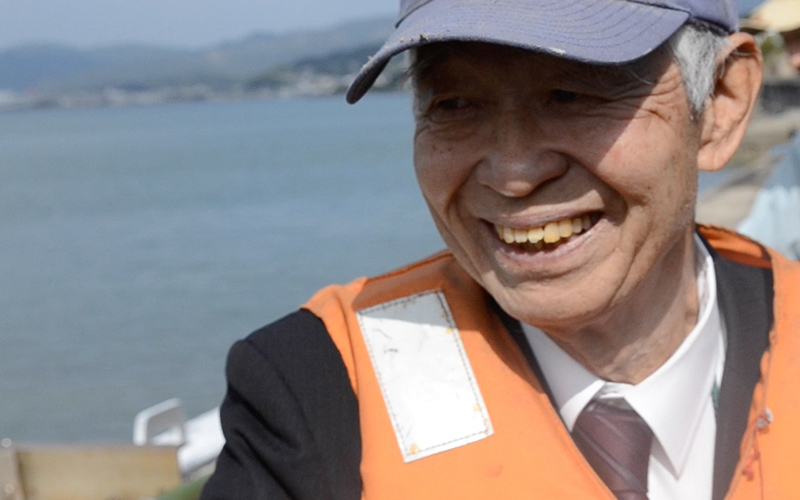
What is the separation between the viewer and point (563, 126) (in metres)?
1.59

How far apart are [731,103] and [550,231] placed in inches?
17.2

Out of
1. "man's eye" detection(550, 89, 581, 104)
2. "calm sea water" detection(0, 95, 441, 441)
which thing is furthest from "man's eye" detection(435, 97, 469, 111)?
"calm sea water" detection(0, 95, 441, 441)

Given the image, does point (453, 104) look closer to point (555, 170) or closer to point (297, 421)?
point (555, 170)

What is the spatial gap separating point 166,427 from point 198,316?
12180 mm

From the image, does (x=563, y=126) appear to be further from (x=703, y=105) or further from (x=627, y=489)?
(x=627, y=489)

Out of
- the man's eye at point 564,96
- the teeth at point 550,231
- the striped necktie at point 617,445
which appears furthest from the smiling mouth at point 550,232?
the striped necktie at point 617,445

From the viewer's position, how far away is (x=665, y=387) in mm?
1839

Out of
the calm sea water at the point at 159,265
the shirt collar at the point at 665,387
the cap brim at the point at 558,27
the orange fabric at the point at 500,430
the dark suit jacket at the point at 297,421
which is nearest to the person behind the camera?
the cap brim at the point at 558,27

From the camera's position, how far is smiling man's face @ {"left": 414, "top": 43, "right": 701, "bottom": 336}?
1.59 m

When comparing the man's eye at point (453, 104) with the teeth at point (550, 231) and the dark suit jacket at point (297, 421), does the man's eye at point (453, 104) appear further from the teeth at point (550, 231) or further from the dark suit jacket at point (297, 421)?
the dark suit jacket at point (297, 421)

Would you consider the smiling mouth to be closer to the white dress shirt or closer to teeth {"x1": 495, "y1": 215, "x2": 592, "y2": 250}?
teeth {"x1": 495, "y1": 215, "x2": 592, "y2": 250}

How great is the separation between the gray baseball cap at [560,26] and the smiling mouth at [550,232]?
11.3 inches

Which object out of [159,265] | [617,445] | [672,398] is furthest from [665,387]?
[159,265]

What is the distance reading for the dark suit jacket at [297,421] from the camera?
1.57 meters
